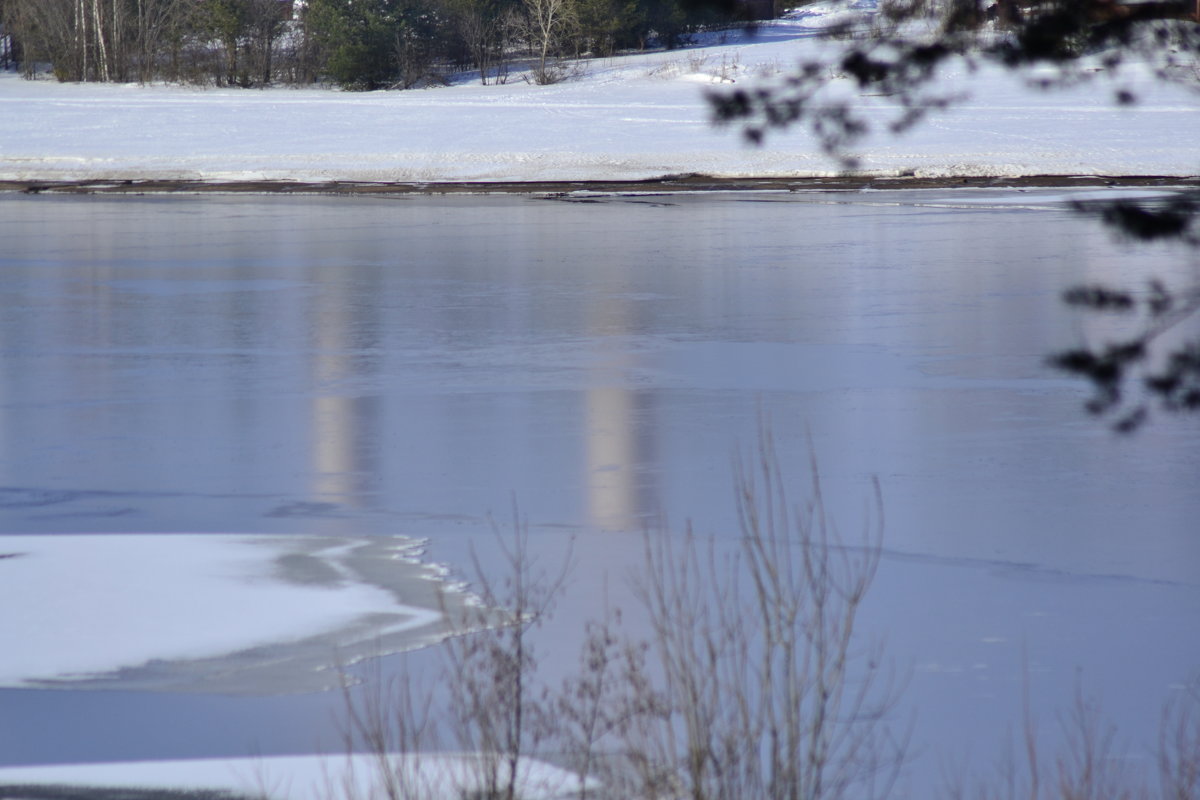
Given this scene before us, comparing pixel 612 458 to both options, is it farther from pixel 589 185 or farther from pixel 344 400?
pixel 589 185

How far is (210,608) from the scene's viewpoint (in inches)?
206

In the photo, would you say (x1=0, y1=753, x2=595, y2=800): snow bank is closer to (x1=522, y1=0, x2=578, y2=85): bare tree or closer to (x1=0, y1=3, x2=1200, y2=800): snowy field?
(x1=0, y1=3, x2=1200, y2=800): snowy field

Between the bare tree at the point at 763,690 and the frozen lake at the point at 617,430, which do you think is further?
the frozen lake at the point at 617,430

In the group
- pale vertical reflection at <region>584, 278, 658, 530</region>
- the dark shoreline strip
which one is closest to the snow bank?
pale vertical reflection at <region>584, 278, 658, 530</region>

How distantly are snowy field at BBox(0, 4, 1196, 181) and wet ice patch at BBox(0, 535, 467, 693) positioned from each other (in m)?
16.6

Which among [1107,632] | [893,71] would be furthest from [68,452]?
[893,71]

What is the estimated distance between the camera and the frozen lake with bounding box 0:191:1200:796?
465 cm

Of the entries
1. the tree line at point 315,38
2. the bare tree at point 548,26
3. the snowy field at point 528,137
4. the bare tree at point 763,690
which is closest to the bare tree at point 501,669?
the bare tree at point 763,690

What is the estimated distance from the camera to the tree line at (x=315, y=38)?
4256 cm

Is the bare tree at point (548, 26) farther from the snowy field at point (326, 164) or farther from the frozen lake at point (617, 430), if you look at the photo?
the frozen lake at point (617, 430)

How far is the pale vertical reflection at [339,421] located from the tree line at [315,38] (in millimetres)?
32013

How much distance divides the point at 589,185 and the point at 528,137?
5.33 meters

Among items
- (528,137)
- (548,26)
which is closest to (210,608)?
(528,137)

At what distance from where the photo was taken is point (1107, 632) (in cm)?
487
